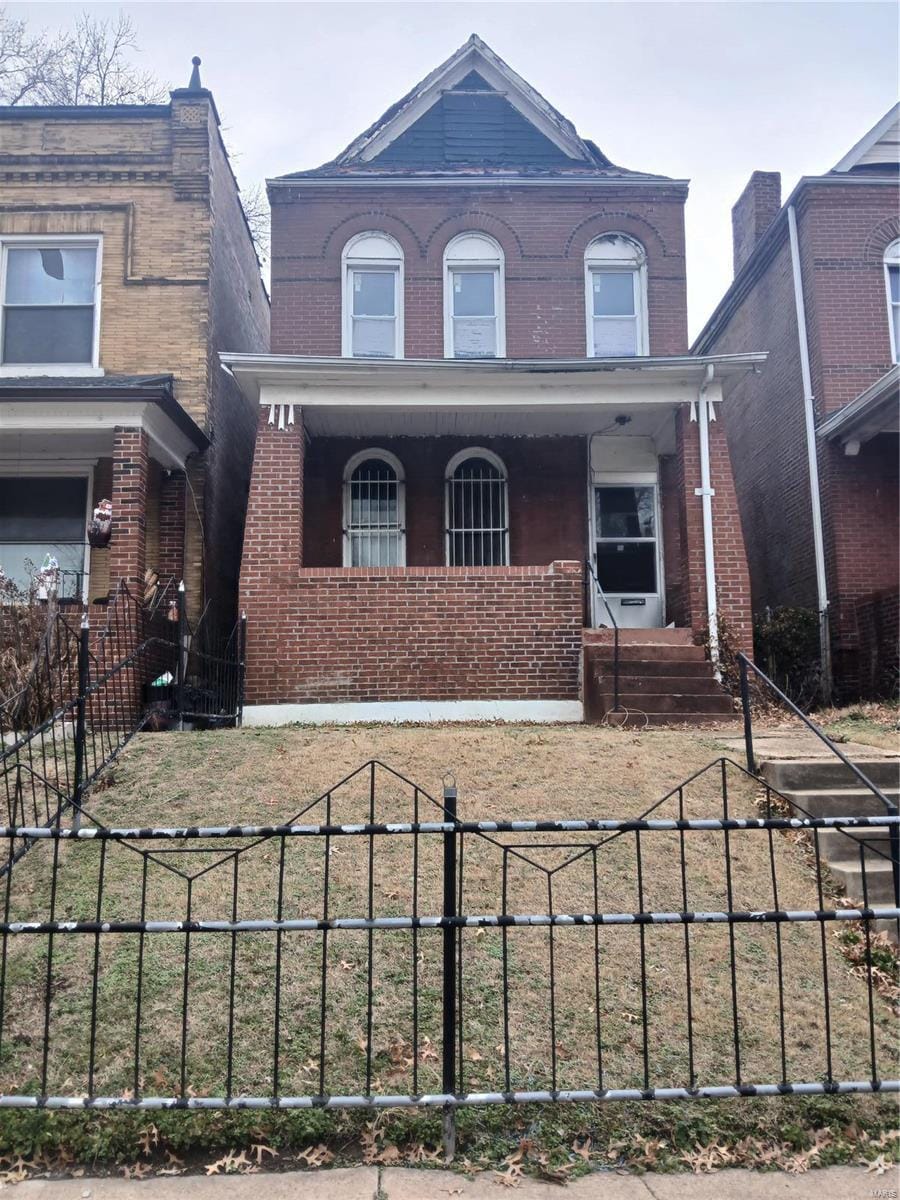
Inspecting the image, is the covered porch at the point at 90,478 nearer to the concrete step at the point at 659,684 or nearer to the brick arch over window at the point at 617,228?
the concrete step at the point at 659,684

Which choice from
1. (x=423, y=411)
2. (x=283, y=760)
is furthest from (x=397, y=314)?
(x=283, y=760)

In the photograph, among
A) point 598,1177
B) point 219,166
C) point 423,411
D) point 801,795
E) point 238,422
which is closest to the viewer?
point 598,1177

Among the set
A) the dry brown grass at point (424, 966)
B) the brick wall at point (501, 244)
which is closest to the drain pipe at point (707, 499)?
the brick wall at point (501, 244)

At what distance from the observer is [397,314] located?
1359 cm

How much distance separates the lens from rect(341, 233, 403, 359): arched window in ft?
44.4

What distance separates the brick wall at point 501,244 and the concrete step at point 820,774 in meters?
8.40

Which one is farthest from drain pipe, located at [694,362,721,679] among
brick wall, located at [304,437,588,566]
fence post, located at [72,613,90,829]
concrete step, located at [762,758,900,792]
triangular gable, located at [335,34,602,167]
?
fence post, located at [72,613,90,829]

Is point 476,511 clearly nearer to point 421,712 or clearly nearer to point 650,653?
point 421,712

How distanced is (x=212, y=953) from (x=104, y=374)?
9762mm

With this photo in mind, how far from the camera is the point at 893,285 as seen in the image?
44.7ft

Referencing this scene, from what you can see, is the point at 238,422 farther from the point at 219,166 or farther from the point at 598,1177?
the point at 598,1177

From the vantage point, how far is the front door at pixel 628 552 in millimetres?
12773

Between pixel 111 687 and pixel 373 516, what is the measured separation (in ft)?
15.7

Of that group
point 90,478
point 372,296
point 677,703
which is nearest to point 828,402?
point 677,703
